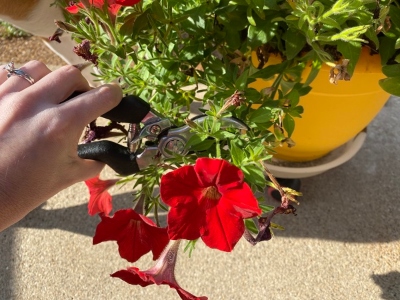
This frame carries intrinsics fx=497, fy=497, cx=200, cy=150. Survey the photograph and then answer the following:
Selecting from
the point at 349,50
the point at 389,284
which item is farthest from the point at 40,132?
the point at 389,284

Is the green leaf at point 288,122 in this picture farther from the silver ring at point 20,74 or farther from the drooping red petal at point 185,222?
the silver ring at point 20,74

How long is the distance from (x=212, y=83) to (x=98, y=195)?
0.26 meters

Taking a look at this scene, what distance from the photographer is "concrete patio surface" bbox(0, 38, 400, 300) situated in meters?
1.04

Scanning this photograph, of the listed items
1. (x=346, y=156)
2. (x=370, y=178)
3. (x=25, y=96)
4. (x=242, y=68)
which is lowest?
(x=370, y=178)

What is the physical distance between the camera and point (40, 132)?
547mm

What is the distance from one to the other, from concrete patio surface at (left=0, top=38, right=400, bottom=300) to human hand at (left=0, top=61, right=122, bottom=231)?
53 centimetres

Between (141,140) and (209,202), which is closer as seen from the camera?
(209,202)

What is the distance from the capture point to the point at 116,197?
1227 mm

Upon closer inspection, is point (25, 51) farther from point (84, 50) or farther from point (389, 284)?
point (389, 284)

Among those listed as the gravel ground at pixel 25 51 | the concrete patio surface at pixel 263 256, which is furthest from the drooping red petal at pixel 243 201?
the gravel ground at pixel 25 51

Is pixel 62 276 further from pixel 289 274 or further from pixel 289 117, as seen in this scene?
pixel 289 117

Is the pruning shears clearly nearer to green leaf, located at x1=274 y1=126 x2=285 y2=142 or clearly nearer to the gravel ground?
green leaf, located at x1=274 y1=126 x2=285 y2=142

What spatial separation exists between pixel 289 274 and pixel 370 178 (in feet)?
1.18

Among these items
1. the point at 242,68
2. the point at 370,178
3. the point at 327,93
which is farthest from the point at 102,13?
the point at 370,178
